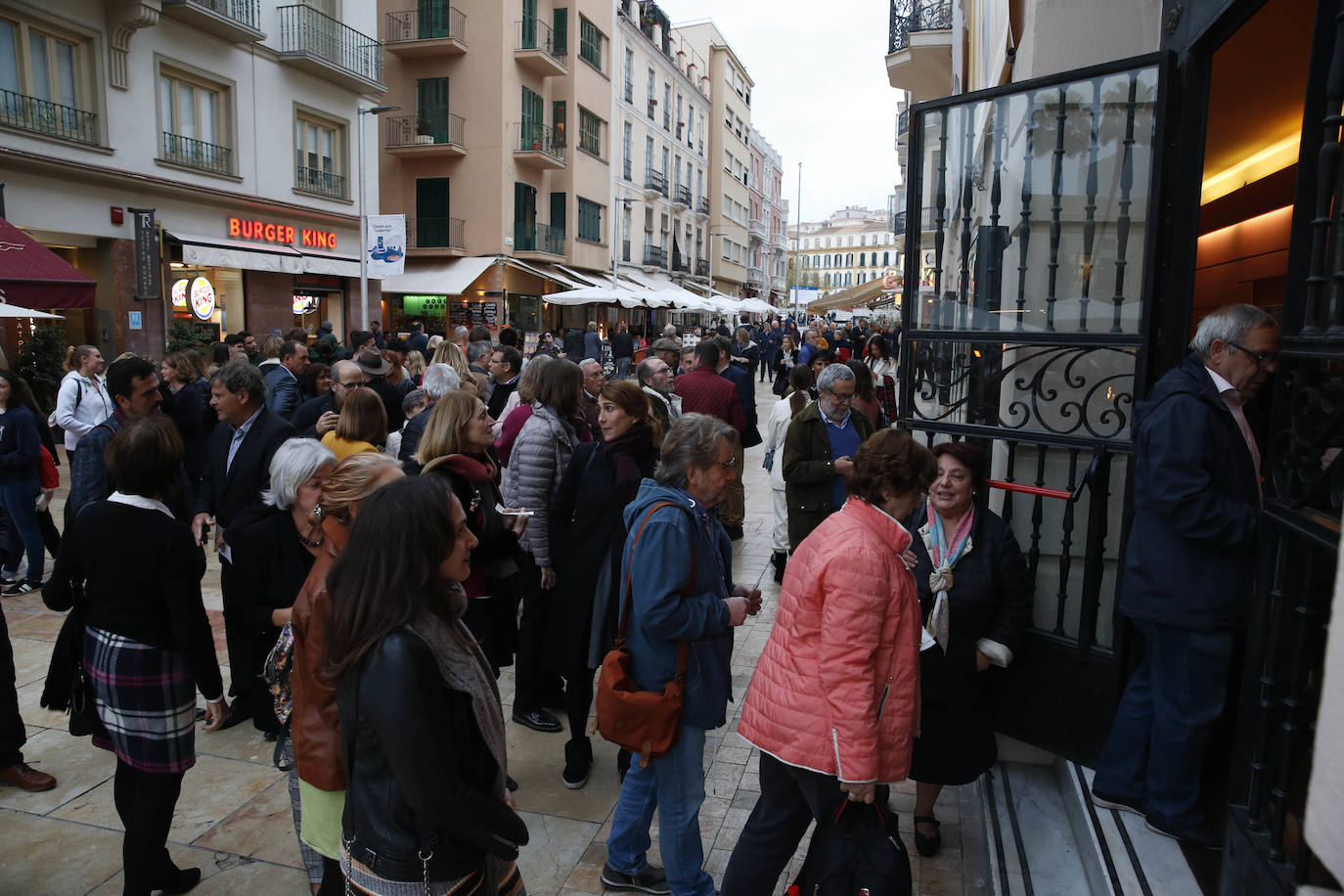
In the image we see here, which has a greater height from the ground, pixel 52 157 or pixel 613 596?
pixel 52 157

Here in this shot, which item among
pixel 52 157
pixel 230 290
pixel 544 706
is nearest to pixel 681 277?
pixel 230 290

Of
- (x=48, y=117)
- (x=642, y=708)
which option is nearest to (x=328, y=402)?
(x=642, y=708)

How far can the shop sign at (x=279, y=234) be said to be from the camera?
57.1 ft

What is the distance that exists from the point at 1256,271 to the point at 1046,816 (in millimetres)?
6172

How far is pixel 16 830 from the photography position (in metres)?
3.71

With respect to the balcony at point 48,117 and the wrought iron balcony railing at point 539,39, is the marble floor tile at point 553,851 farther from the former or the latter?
the wrought iron balcony railing at point 539,39

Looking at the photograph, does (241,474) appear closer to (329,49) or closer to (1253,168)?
(1253,168)

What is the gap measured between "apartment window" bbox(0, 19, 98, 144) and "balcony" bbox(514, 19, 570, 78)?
47.5ft

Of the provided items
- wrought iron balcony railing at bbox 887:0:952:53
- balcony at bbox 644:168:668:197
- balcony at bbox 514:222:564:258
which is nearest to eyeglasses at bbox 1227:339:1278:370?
wrought iron balcony railing at bbox 887:0:952:53

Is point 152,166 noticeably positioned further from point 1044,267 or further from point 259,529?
point 1044,267

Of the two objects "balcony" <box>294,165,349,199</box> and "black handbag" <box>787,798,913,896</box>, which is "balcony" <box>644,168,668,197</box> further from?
"black handbag" <box>787,798,913,896</box>

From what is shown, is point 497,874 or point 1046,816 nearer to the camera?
A: point 497,874

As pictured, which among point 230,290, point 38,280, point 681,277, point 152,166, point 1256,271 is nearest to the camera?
point 1256,271

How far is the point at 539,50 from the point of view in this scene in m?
26.4
